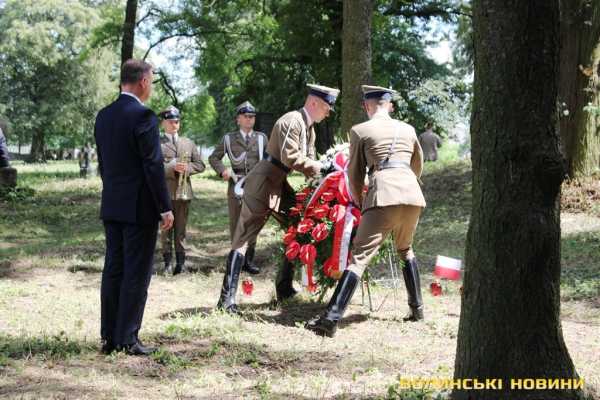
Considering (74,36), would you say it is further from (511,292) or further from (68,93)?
(511,292)

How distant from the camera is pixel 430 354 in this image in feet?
19.0

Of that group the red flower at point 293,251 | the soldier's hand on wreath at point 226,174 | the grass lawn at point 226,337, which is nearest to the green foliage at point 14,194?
the grass lawn at point 226,337

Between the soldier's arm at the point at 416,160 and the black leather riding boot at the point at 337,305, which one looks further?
→ the soldier's arm at the point at 416,160

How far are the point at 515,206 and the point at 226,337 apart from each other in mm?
3164

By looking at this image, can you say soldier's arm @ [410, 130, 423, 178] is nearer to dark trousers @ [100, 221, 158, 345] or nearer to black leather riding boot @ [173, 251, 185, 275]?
dark trousers @ [100, 221, 158, 345]

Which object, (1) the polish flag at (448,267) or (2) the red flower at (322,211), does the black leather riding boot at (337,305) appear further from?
(1) the polish flag at (448,267)

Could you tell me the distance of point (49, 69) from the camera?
5212cm

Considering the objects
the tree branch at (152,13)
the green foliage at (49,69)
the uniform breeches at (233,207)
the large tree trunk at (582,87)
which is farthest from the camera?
the green foliage at (49,69)

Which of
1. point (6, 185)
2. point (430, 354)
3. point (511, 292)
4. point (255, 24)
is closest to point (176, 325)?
point (430, 354)

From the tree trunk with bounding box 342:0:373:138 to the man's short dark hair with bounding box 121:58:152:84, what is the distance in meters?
6.03

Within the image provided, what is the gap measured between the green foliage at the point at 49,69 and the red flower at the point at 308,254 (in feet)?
149

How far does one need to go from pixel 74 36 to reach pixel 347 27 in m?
43.3

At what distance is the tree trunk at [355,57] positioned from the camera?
1142 cm

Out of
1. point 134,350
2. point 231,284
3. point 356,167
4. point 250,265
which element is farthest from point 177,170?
point 134,350
